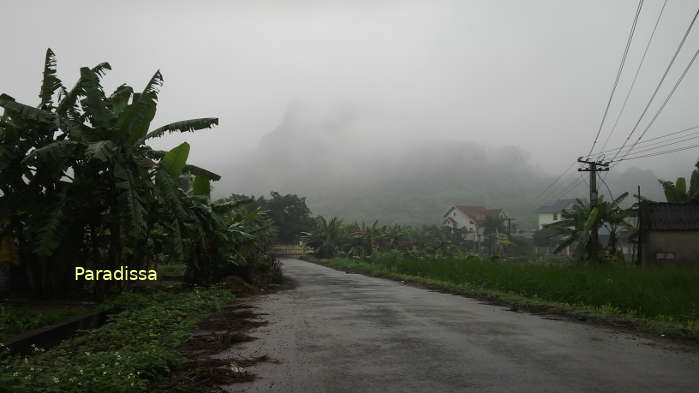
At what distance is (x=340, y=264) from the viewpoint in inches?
1736

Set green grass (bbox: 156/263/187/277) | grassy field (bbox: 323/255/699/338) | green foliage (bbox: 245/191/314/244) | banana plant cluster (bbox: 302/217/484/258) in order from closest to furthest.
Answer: grassy field (bbox: 323/255/699/338)
green grass (bbox: 156/263/187/277)
banana plant cluster (bbox: 302/217/484/258)
green foliage (bbox: 245/191/314/244)

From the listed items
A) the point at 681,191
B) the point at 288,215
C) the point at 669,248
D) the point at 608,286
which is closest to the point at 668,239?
the point at 669,248

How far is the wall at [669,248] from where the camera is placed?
87.4 feet

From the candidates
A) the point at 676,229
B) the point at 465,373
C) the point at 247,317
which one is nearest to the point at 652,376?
the point at 465,373

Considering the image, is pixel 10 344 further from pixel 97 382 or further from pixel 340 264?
pixel 340 264

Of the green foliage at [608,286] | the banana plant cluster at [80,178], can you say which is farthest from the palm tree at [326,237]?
the banana plant cluster at [80,178]

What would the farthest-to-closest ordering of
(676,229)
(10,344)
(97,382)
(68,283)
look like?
(676,229)
(68,283)
(10,344)
(97,382)

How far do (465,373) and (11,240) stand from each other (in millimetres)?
11750

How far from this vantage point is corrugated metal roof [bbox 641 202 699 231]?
26.6 meters

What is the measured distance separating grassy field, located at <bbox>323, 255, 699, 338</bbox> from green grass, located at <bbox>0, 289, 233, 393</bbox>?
8.22 metres

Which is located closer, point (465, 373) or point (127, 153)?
point (465, 373)

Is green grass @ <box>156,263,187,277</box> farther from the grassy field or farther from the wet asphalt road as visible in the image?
the wet asphalt road

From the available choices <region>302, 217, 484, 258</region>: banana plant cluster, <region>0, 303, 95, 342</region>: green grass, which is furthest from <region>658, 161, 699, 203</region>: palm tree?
<region>0, 303, 95, 342</region>: green grass

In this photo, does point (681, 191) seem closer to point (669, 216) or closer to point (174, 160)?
point (669, 216)
